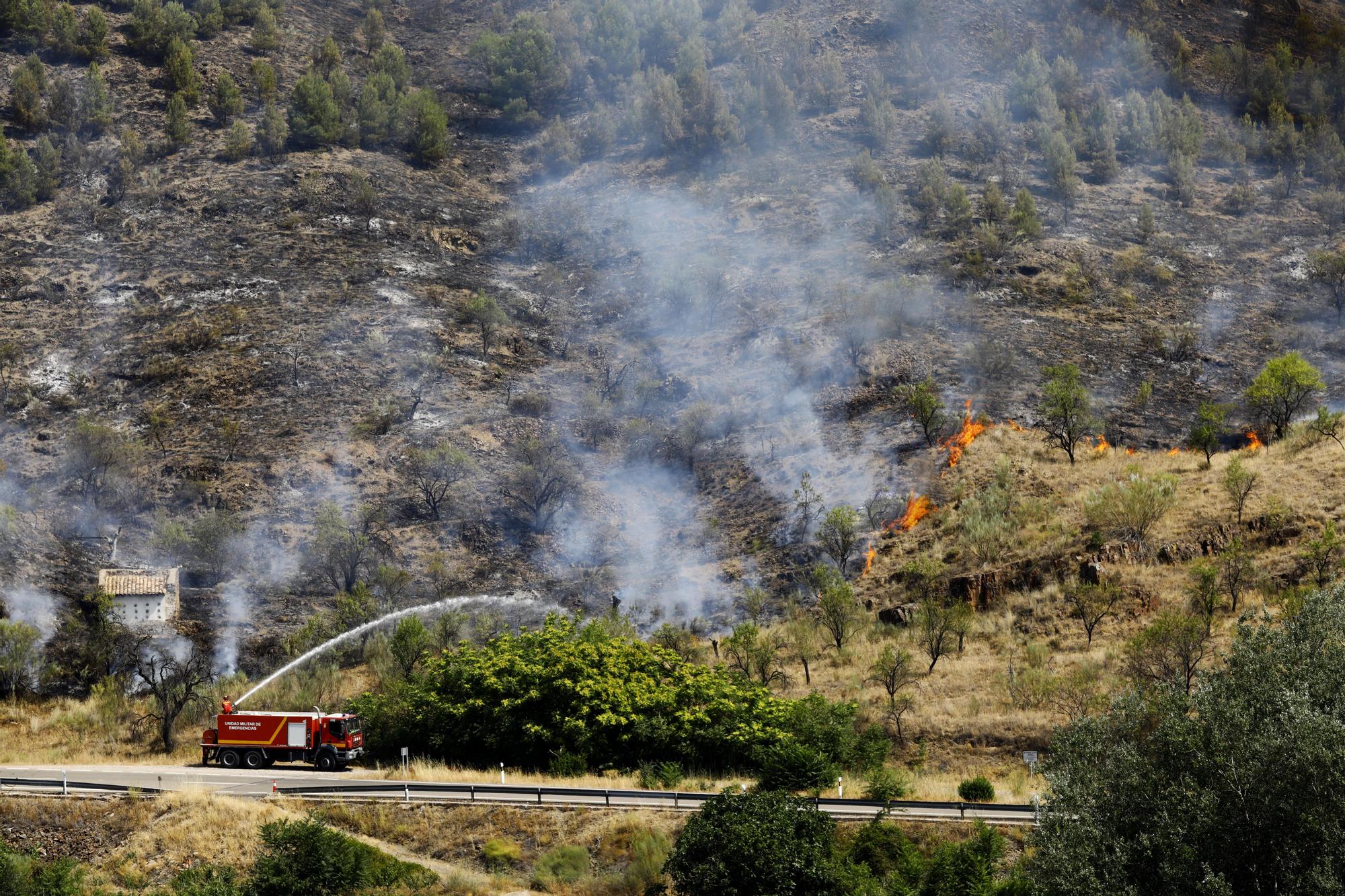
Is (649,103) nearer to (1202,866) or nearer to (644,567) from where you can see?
(644,567)

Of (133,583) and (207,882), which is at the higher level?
(207,882)

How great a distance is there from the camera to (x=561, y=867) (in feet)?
96.7

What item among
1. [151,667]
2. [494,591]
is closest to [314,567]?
[494,591]

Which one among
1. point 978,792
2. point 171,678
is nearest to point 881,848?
point 978,792

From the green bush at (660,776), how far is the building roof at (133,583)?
25.6 meters

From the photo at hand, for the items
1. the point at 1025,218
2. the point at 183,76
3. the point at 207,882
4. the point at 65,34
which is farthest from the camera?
the point at 65,34

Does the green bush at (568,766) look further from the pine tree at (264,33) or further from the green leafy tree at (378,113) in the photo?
the pine tree at (264,33)

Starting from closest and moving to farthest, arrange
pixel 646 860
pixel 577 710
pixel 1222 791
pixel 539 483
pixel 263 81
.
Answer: pixel 1222 791 → pixel 646 860 → pixel 577 710 → pixel 539 483 → pixel 263 81

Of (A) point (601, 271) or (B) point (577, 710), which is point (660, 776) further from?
(A) point (601, 271)

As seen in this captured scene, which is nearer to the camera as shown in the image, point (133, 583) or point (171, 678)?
point (171, 678)

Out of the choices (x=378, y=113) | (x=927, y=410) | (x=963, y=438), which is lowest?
(x=963, y=438)

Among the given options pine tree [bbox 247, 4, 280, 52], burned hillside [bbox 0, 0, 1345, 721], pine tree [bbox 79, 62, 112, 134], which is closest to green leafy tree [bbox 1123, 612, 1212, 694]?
burned hillside [bbox 0, 0, 1345, 721]

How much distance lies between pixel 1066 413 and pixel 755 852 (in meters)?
34.9

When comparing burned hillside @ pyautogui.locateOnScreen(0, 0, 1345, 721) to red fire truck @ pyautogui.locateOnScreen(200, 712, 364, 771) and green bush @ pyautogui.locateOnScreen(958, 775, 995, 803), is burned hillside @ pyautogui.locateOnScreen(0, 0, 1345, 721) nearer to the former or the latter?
red fire truck @ pyautogui.locateOnScreen(200, 712, 364, 771)
